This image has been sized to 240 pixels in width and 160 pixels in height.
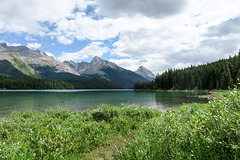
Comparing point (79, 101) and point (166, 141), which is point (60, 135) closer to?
point (166, 141)

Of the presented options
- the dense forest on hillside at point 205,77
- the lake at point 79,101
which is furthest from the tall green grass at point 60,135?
the dense forest on hillside at point 205,77

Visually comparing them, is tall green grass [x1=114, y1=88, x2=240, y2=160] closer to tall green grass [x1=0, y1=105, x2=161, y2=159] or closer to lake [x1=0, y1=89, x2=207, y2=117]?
tall green grass [x1=0, y1=105, x2=161, y2=159]

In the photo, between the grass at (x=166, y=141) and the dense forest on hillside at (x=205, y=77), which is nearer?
the grass at (x=166, y=141)

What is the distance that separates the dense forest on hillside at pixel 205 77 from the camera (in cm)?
9592

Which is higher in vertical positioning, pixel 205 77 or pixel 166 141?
pixel 205 77

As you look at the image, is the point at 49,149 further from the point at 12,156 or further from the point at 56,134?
the point at 12,156

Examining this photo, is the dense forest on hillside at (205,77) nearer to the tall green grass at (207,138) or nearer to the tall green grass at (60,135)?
the tall green grass at (60,135)

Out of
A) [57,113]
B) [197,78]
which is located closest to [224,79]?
[197,78]

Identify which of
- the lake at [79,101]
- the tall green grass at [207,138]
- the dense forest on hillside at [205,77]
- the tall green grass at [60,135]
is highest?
the dense forest on hillside at [205,77]

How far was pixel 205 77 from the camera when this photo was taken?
408ft

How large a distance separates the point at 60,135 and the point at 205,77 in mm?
141475

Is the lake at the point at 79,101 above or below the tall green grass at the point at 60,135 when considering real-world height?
below

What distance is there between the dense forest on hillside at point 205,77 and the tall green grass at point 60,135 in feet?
323

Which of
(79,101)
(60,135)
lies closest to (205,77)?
(79,101)
